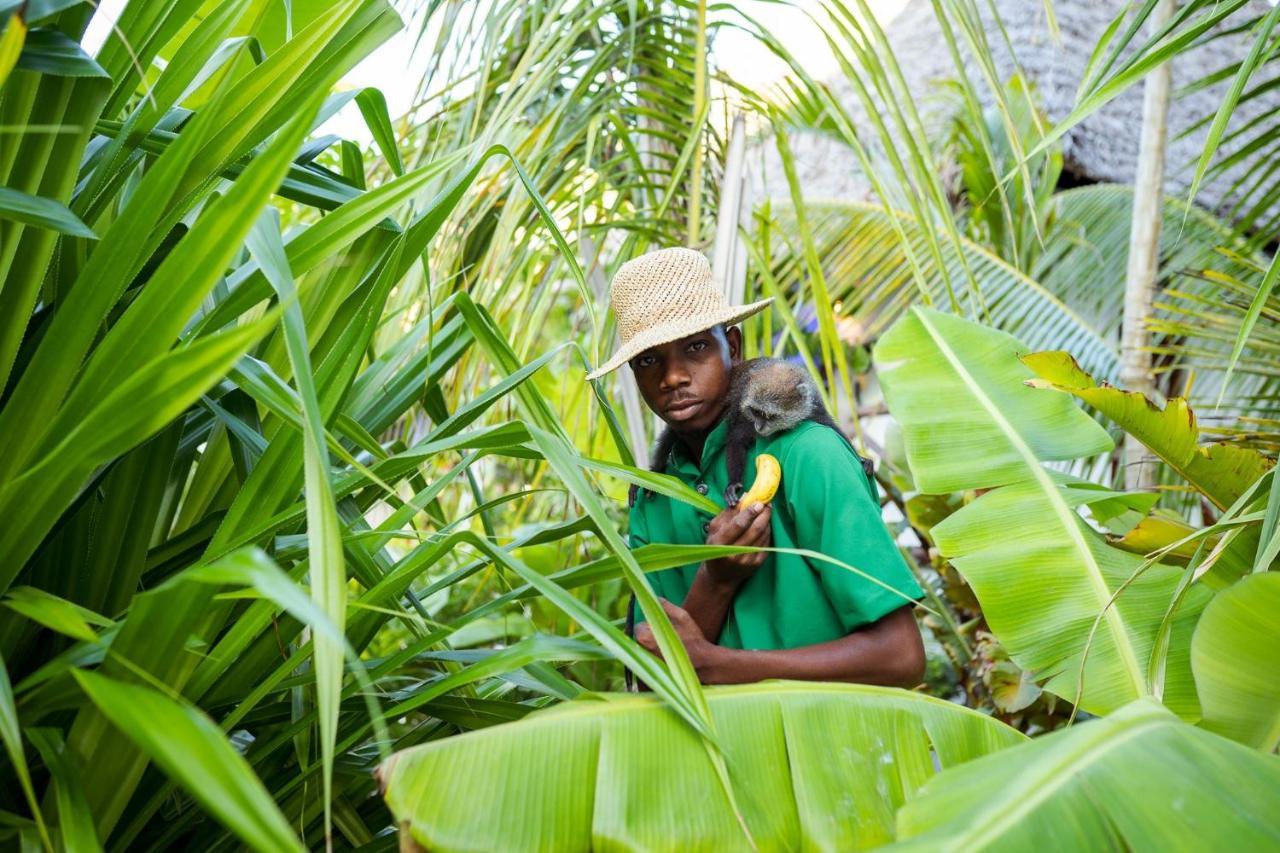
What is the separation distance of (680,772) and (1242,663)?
65 centimetres

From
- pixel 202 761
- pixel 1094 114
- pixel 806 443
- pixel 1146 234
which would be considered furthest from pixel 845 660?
pixel 1094 114

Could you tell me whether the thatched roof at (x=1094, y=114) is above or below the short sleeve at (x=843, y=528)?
above

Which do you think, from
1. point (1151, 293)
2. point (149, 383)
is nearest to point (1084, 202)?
point (1151, 293)

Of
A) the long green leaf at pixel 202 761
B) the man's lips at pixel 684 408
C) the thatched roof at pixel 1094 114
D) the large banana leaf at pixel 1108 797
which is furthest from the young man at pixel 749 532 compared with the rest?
Answer: the thatched roof at pixel 1094 114

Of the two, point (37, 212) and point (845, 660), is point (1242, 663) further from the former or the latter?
point (37, 212)

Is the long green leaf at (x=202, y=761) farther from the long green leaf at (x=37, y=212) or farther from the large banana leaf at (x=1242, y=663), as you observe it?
the large banana leaf at (x=1242, y=663)

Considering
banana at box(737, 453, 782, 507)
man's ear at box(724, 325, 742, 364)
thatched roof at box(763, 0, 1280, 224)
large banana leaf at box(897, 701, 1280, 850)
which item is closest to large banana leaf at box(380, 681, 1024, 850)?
large banana leaf at box(897, 701, 1280, 850)

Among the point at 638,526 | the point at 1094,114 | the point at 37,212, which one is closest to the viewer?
the point at 37,212

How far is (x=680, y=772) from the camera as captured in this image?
38.1 inches

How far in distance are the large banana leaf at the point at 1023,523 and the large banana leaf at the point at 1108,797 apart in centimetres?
31

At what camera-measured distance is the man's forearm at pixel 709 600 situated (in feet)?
4.21

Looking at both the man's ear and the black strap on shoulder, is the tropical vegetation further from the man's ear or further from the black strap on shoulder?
the man's ear

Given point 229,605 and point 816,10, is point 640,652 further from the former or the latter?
point 816,10

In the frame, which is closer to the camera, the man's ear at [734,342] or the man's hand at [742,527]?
the man's hand at [742,527]
